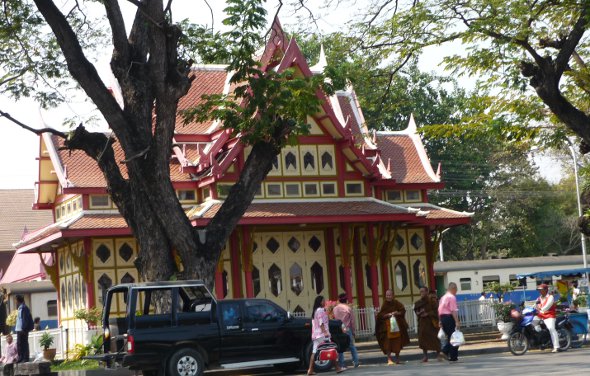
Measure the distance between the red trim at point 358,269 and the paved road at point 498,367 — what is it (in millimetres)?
9466

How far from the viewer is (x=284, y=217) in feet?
102

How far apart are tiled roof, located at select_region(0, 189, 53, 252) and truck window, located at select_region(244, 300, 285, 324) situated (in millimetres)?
48818

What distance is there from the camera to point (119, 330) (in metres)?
20.1

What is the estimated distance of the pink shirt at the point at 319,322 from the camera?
20578 millimetres

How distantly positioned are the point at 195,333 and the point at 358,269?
15.0m

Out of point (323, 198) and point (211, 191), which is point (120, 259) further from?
point (323, 198)

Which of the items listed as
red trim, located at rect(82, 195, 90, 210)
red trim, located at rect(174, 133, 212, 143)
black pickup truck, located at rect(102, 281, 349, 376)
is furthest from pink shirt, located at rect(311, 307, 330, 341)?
red trim, located at rect(174, 133, 212, 143)

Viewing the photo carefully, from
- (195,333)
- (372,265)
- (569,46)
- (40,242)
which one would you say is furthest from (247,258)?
(569,46)

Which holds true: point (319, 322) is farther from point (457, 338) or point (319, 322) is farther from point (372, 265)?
point (372, 265)

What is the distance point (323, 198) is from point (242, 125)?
38.9ft

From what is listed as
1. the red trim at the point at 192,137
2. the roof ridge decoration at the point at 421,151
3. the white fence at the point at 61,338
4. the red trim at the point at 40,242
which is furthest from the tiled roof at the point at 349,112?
the white fence at the point at 61,338

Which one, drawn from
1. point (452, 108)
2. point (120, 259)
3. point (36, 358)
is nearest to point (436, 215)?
point (120, 259)

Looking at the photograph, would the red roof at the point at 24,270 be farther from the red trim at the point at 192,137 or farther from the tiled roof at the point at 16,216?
the red trim at the point at 192,137

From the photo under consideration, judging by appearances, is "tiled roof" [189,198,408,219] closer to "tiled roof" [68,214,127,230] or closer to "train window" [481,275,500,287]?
"tiled roof" [68,214,127,230]
